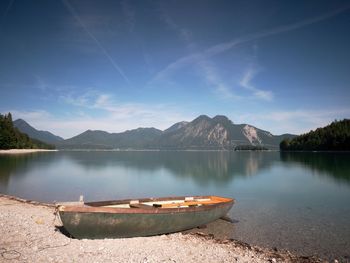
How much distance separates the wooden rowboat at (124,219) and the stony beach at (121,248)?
397mm

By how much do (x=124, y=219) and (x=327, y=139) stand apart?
16994 centimetres

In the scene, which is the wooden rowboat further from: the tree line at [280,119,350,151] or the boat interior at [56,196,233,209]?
the tree line at [280,119,350,151]

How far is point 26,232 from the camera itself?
628 inches

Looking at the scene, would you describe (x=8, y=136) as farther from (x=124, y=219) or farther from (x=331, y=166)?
(x=124, y=219)

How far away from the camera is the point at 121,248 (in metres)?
13.9

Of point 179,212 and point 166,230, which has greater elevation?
point 179,212

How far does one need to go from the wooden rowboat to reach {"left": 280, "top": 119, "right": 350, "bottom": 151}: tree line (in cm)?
15380

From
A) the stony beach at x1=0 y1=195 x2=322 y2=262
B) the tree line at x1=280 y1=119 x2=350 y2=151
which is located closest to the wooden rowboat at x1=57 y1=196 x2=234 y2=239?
the stony beach at x1=0 y1=195 x2=322 y2=262

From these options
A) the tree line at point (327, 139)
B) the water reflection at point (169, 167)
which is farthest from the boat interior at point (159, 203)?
the tree line at point (327, 139)

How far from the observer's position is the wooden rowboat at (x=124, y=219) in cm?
1380

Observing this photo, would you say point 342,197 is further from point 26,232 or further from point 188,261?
point 26,232

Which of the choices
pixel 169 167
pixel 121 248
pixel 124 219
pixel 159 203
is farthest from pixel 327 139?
pixel 121 248

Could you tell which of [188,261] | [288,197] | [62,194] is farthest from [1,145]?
[188,261]

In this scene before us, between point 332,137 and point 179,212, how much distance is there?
16404 centimetres
